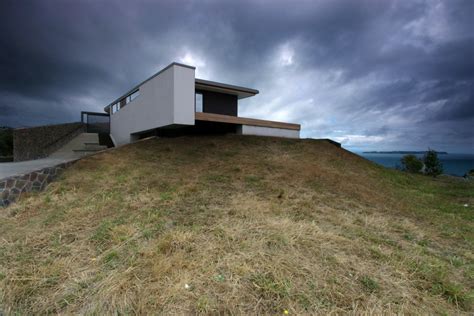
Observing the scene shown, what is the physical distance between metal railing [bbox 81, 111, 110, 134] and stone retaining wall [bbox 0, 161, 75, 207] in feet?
33.0

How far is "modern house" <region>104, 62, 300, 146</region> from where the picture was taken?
7.74 m

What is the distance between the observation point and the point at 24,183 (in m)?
4.01

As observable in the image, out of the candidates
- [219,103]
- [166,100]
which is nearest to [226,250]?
[166,100]

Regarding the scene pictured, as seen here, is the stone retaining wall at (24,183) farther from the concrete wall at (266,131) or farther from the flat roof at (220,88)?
the concrete wall at (266,131)

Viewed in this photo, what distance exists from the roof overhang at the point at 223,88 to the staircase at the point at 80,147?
19.6ft

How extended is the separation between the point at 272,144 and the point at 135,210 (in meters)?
7.61

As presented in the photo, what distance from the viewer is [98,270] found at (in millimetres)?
1983

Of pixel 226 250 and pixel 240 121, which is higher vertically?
pixel 240 121

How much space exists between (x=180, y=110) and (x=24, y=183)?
4880mm

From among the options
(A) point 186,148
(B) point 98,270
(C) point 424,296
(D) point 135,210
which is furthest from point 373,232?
(A) point 186,148

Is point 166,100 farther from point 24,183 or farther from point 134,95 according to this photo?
point 24,183

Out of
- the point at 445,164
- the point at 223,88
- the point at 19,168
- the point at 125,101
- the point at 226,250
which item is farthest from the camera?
the point at 445,164

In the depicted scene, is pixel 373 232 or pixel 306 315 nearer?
pixel 306 315

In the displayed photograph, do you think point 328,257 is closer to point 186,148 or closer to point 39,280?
point 39,280
